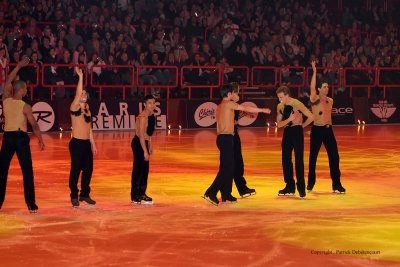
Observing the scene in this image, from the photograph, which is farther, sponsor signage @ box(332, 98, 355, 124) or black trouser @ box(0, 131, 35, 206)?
sponsor signage @ box(332, 98, 355, 124)

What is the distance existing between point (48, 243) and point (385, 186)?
8.45 metres

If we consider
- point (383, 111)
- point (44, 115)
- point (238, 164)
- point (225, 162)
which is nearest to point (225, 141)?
point (225, 162)

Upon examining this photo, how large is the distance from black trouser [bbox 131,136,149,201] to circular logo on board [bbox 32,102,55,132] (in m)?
16.3

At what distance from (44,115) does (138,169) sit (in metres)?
16.7

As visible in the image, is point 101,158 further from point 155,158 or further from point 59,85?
point 59,85

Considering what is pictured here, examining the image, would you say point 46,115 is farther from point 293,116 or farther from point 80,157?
point 80,157

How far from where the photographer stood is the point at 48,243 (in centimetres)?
1205

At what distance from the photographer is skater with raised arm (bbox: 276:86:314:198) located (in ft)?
53.1

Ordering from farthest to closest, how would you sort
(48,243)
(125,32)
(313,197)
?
1. (125,32)
2. (313,197)
3. (48,243)

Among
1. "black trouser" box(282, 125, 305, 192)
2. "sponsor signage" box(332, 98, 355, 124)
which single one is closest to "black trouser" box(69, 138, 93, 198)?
"black trouser" box(282, 125, 305, 192)

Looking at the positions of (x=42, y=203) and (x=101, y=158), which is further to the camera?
(x=101, y=158)

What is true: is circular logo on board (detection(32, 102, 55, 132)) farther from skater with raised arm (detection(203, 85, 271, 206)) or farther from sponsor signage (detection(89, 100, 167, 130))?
skater with raised arm (detection(203, 85, 271, 206))

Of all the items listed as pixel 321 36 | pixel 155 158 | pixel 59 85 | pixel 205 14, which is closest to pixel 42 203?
pixel 155 158

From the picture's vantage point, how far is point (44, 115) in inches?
1235
